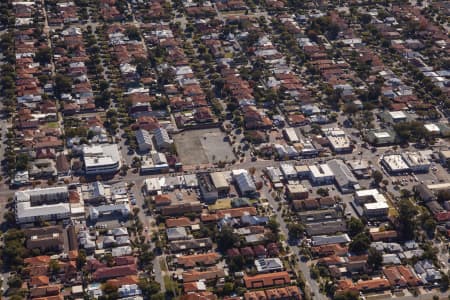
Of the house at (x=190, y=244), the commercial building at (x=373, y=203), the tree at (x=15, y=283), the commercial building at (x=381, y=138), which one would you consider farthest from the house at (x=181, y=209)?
the commercial building at (x=381, y=138)

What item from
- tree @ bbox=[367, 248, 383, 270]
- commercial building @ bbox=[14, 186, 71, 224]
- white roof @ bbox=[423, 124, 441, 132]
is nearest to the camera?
tree @ bbox=[367, 248, 383, 270]

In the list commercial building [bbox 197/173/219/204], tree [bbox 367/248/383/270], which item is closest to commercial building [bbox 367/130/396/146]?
tree [bbox 367/248/383/270]

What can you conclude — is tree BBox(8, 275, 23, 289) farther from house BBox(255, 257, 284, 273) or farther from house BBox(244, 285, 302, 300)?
house BBox(255, 257, 284, 273)

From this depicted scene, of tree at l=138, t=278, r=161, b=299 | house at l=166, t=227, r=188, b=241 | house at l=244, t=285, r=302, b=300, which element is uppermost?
tree at l=138, t=278, r=161, b=299

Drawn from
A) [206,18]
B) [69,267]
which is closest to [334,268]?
[69,267]

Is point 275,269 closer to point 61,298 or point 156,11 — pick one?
point 61,298
